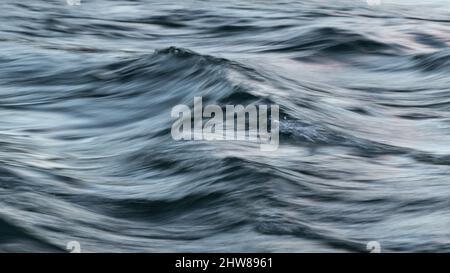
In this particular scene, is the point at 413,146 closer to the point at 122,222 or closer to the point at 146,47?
the point at 122,222

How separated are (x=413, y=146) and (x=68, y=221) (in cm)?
348

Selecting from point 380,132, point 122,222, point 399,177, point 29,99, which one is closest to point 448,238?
point 399,177

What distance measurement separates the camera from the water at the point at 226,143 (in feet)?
25.1

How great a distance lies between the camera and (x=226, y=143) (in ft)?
32.6

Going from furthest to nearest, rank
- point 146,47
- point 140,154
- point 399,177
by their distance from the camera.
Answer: point 146,47 < point 140,154 < point 399,177

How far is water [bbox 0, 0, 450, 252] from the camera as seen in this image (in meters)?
7.64

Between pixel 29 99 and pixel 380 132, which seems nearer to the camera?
pixel 380 132

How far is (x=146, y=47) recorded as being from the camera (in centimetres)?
1655

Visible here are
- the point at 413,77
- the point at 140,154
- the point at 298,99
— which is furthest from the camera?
the point at 413,77

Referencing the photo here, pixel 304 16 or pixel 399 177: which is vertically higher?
pixel 304 16

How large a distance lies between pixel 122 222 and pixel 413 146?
3.20m
